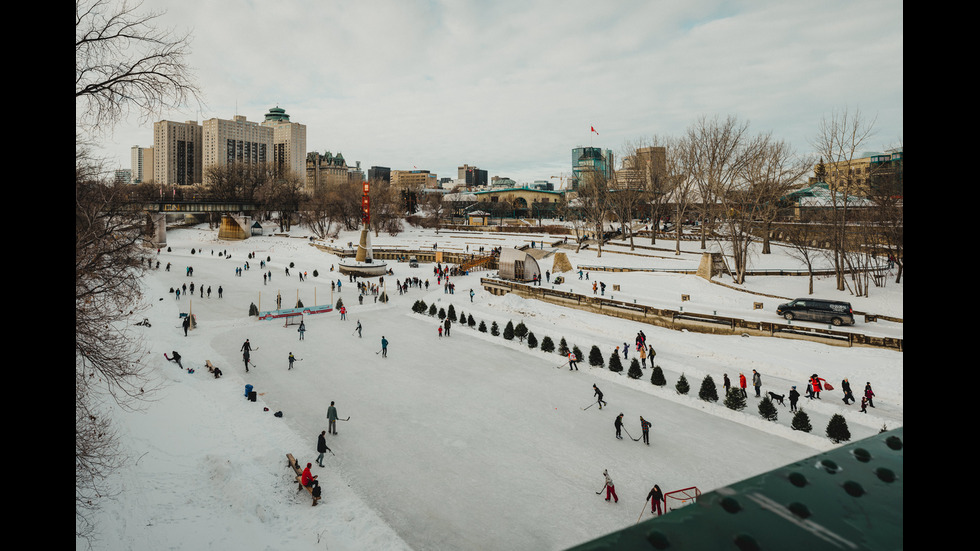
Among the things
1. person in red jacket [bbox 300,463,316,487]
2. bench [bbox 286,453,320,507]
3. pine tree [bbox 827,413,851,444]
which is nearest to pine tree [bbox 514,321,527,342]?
pine tree [bbox 827,413,851,444]

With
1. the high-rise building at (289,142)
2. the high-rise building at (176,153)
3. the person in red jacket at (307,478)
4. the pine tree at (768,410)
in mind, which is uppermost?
the high-rise building at (289,142)

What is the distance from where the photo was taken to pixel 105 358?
26.8ft

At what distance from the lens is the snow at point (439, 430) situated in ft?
34.8

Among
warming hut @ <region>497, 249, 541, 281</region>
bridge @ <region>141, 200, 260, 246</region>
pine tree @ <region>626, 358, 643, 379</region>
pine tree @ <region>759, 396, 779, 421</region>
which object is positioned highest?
bridge @ <region>141, 200, 260, 246</region>

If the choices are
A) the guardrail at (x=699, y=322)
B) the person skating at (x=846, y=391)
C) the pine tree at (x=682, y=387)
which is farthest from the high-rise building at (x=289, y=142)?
the person skating at (x=846, y=391)

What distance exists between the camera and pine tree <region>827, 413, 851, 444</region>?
1437 centimetres

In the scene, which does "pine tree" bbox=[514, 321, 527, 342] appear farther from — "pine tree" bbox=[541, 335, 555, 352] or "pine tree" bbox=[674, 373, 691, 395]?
"pine tree" bbox=[674, 373, 691, 395]

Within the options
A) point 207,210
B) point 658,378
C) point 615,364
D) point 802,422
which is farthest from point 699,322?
point 207,210

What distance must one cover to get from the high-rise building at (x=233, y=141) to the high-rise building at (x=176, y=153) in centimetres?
409

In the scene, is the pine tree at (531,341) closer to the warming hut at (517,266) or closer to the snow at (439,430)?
the snow at (439,430)

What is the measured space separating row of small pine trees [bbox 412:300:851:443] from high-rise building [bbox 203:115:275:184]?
486 feet
